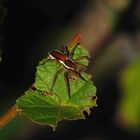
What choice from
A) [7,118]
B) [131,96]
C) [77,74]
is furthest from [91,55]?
[7,118]

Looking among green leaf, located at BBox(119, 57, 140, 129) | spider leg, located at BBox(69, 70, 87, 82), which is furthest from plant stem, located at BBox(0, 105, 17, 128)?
green leaf, located at BBox(119, 57, 140, 129)

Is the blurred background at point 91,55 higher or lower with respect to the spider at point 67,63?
lower

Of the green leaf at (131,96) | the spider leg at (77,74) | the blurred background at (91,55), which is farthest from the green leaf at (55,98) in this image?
the green leaf at (131,96)

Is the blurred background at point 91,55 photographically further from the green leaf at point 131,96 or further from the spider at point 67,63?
the spider at point 67,63

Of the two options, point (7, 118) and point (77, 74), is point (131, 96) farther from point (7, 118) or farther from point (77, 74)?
point (7, 118)

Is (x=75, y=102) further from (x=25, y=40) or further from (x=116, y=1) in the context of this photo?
(x=116, y=1)

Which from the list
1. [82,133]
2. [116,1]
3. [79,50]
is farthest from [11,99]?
[79,50]
